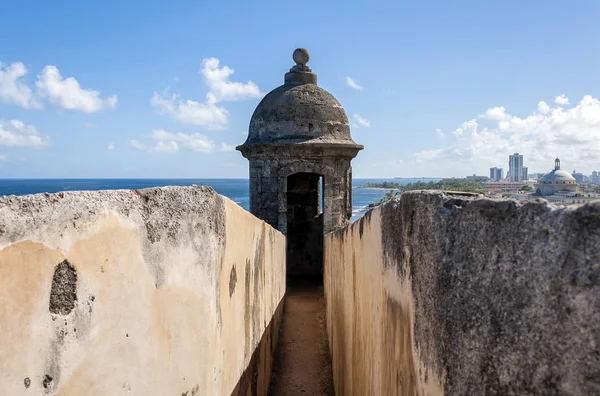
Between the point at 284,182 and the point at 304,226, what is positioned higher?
the point at 284,182

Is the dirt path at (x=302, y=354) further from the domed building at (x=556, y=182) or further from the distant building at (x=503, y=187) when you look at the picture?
the domed building at (x=556, y=182)

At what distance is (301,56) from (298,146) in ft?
7.50

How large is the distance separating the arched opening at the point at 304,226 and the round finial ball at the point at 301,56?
8.77 ft

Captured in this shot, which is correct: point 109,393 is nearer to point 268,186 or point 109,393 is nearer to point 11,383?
point 11,383

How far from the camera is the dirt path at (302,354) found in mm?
5116

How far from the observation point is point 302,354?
6297mm

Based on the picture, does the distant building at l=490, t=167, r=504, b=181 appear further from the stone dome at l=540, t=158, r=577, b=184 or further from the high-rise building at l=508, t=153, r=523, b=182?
the stone dome at l=540, t=158, r=577, b=184

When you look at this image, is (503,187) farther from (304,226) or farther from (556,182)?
(304,226)

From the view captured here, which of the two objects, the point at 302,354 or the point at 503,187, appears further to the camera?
the point at 503,187

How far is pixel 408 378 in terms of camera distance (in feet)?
5.58

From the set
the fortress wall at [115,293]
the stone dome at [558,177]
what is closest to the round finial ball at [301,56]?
the fortress wall at [115,293]

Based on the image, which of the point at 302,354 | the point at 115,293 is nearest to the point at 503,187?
the point at 302,354

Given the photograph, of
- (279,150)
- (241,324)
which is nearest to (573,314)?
(241,324)

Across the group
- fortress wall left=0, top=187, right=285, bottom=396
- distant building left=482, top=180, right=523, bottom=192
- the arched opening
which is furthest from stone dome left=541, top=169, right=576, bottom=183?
fortress wall left=0, top=187, right=285, bottom=396
